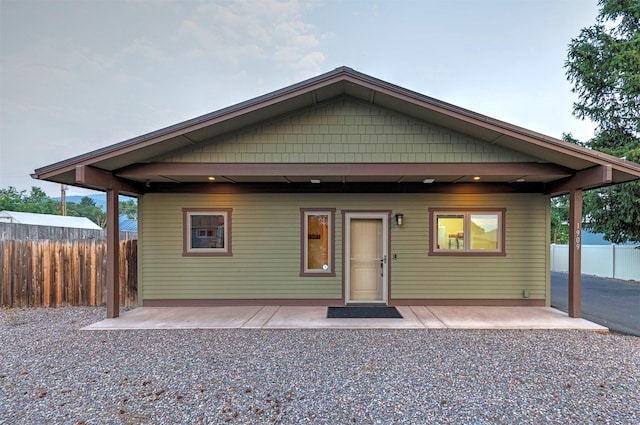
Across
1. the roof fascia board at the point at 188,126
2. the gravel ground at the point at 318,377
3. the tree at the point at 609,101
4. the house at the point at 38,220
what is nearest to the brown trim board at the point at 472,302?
the gravel ground at the point at 318,377

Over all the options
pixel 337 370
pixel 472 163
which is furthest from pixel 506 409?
pixel 472 163

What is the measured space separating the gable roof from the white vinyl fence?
30.0 ft

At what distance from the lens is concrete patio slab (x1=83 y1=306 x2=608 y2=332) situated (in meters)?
5.28

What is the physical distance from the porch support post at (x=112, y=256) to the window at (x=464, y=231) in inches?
251

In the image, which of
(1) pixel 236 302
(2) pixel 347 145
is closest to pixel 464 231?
(2) pixel 347 145

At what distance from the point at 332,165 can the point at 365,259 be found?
98.5 inches

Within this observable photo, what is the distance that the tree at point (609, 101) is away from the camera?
991 centimetres

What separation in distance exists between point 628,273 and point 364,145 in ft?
42.5

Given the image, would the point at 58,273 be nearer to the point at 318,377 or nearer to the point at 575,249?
the point at 318,377

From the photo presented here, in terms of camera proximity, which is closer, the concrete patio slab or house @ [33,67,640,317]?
the concrete patio slab

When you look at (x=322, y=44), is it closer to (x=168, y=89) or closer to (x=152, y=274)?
(x=168, y=89)

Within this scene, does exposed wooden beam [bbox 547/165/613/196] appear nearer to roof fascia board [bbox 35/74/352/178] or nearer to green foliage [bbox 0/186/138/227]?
roof fascia board [bbox 35/74/352/178]

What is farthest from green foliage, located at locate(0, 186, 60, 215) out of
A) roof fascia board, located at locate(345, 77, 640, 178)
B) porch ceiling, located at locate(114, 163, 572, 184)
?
roof fascia board, located at locate(345, 77, 640, 178)

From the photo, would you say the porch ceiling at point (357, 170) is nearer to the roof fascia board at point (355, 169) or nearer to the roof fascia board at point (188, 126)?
the roof fascia board at point (355, 169)
